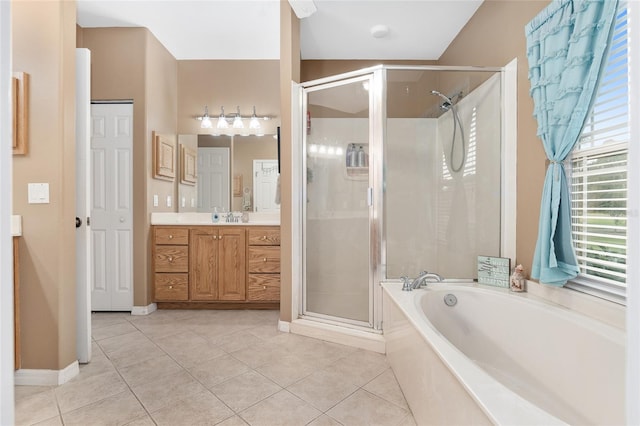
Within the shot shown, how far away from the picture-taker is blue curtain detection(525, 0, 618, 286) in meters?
1.42

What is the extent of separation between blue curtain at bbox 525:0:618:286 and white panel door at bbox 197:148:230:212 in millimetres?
2800

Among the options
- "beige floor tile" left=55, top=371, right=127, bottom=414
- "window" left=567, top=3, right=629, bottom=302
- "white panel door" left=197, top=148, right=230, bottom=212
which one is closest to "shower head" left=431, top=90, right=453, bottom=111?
"window" left=567, top=3, right=629, bottom=302

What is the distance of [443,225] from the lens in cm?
251

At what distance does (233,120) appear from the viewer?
11.6ft

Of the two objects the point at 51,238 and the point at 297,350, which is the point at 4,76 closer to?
the point at 51,238

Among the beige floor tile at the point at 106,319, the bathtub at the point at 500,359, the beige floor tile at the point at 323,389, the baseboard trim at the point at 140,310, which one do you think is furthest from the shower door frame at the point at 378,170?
the beige floor tile at the point at 106,319

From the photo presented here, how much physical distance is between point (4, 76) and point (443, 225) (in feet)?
8.34

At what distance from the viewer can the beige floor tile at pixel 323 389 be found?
1.63 meters

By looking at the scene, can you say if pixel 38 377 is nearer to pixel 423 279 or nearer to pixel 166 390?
pixel 166 390

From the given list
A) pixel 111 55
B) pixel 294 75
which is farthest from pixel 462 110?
pixel 111 55

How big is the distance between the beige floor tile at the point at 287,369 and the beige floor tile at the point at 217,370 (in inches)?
5.4

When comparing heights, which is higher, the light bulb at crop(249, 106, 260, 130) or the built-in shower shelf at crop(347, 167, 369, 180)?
the light bulb at crop(249, 106, 260, 130)

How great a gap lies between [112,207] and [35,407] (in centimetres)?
186

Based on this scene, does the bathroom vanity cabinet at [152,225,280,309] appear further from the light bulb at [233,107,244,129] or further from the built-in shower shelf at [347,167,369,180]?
the light bulb at [233,107,244,129]
